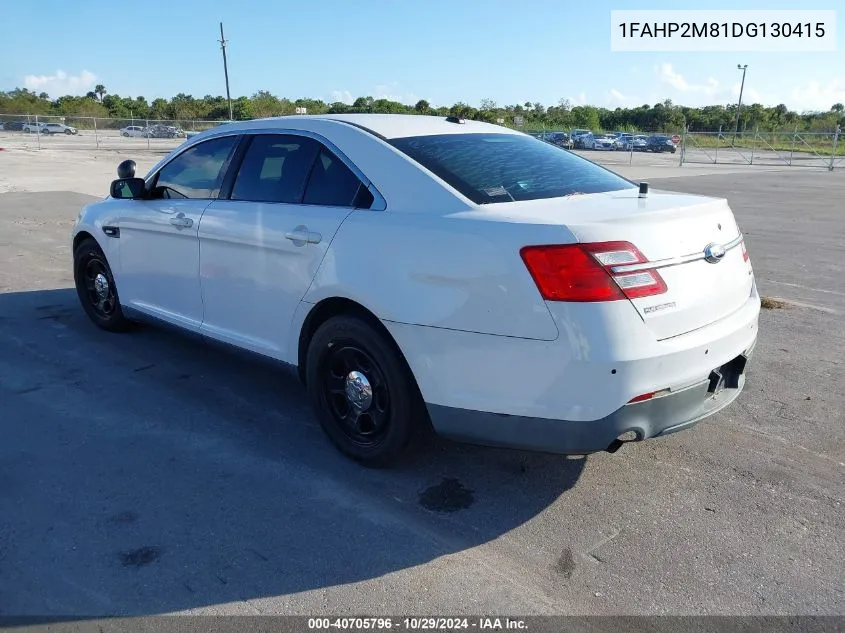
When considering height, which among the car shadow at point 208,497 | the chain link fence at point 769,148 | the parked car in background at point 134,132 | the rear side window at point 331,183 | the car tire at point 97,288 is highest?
the rear side window at point 331,183

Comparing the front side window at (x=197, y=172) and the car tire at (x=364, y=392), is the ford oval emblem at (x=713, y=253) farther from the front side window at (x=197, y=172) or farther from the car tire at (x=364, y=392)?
the front side window at (x=197, y=172)

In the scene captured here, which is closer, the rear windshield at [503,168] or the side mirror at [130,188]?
the rear windshield at [503,168]

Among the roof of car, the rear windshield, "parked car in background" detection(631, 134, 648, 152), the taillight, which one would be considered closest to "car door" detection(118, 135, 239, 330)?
the roof of car

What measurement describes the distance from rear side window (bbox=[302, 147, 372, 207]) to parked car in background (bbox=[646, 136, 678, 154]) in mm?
47712

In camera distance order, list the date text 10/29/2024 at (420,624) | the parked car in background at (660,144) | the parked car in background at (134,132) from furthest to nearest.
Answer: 1. the parked car in background at (660,144)
2. the parked car in background at (134,132)
3. the date text 10/29/2024 at (420,624)

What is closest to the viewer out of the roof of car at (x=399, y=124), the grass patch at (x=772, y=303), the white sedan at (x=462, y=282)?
the white sedan at (x=462, y=282)

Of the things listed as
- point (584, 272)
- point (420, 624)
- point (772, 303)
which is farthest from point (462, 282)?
point (772, 303)

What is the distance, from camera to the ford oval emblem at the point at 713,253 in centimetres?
308

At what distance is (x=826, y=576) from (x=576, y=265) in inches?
60.6

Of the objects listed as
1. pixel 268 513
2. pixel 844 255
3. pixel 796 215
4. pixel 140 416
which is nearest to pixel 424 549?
pixel 268 513

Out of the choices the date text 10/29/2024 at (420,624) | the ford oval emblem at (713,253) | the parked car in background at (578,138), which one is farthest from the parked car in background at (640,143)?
the date text 10/29/2024 at (420,624)

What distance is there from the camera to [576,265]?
273cm

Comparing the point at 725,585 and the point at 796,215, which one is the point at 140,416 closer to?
the point at 725,585

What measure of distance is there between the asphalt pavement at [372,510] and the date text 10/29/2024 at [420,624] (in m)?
A: 0.05
